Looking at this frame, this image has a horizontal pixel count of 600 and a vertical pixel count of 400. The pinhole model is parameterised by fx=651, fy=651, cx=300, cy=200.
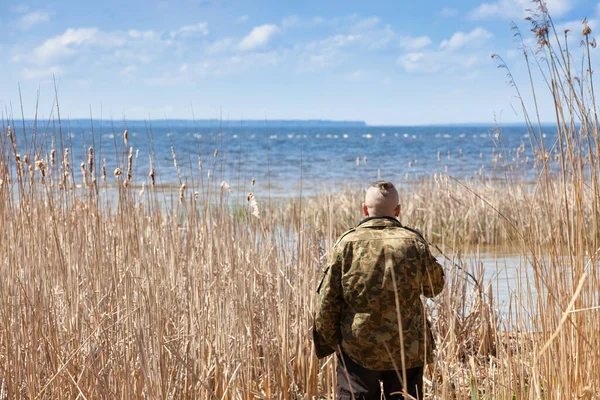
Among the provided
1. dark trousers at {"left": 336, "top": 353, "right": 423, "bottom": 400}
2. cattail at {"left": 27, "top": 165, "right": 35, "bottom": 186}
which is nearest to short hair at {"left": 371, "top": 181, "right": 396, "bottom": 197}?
dark trousers at {"left": 336, "top": 353, "right": 423, "bottom": 400}

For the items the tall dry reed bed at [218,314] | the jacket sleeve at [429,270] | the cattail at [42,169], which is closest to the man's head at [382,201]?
the jacket sleeve at [429,270]

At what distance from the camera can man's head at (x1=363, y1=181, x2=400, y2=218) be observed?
285cm

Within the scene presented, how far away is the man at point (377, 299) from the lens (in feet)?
9.04

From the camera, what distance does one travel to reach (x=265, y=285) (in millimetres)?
4207

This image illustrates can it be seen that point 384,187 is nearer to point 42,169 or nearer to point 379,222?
point 379,222

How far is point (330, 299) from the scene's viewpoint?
284cm

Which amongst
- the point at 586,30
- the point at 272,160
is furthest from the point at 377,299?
the point at 272,160

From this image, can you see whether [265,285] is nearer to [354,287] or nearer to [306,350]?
[306,350]

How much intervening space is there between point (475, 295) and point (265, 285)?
1605 mm

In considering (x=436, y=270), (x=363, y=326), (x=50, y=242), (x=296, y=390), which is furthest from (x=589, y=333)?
(x=50, y=242)

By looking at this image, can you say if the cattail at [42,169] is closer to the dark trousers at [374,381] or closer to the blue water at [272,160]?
the blue water at [272,160]

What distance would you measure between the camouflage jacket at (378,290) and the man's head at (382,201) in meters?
0.05

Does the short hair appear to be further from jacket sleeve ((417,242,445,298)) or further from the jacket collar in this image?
jacket sleeve ((417,242,445,298))

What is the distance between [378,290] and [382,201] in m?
0.39
